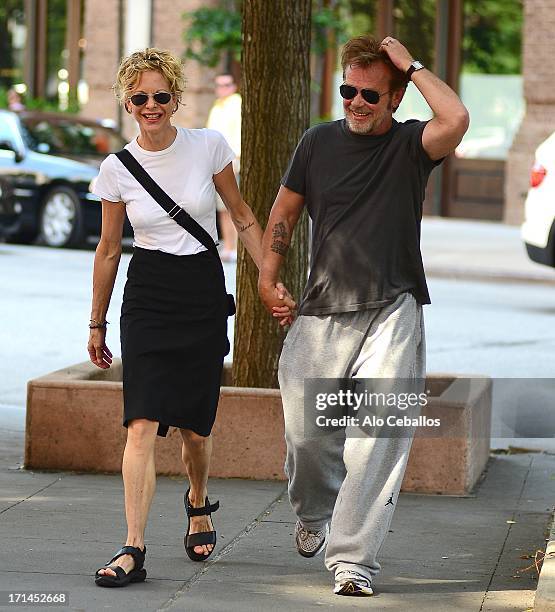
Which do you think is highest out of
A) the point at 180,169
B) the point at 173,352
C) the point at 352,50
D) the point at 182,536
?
the point at 352,50

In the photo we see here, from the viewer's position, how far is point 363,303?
5242 mm

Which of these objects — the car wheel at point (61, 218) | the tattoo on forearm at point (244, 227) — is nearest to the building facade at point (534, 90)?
the car wheel at point (61, 218)

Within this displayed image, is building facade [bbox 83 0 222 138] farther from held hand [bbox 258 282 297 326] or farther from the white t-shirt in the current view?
held hand [bbox 258 282 297 326]

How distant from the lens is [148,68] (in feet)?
18.0

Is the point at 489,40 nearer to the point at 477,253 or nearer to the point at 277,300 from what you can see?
the point at 477,253

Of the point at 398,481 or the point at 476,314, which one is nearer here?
the point at 398,481

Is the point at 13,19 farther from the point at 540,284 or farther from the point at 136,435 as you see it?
the point at 136,435

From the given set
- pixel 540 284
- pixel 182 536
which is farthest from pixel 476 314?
pixel 182 536

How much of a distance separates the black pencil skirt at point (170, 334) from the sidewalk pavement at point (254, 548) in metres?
0.57

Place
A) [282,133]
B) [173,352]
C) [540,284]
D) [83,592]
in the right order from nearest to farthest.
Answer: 1. [83,592]
2. [173,352]
3. [282,133]
4. [540,284]

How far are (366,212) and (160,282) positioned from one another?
2.59ft

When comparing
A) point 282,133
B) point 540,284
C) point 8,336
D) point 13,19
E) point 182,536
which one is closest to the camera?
point 182,536

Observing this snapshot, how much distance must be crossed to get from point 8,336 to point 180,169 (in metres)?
6.69

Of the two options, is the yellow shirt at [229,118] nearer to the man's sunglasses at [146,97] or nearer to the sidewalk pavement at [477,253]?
the sidewalk pavement at [477,253]
